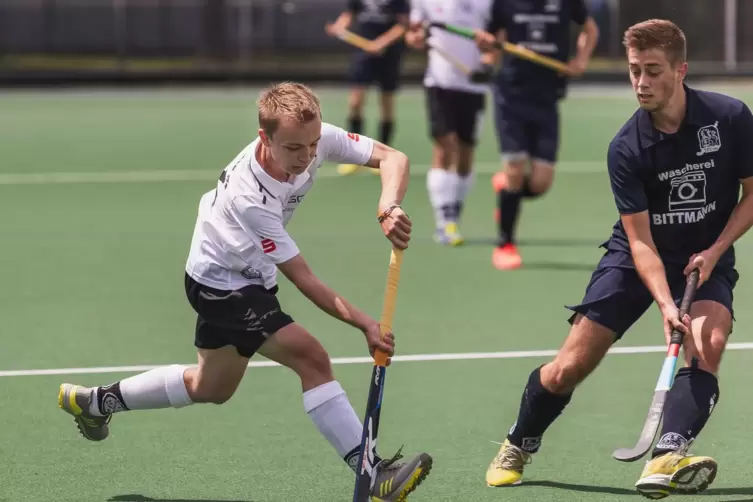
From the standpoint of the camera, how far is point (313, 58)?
26.4 meters

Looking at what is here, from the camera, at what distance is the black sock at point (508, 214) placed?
9.75 m

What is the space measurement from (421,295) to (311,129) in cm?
417

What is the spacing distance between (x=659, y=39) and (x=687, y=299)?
0.82 m

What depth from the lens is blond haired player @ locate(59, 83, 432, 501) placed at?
469cm

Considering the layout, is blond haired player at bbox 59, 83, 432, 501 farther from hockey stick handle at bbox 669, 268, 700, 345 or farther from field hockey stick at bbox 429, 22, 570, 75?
field hockey stick at bbox 429, 22, 570, 75

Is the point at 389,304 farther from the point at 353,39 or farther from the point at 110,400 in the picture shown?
the point at 353,39

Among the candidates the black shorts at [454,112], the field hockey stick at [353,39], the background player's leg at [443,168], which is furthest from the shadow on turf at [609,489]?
the field hockey stick at [353,39]

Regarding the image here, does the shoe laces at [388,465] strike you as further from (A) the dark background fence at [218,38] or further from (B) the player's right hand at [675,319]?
(A) the dark background fence at [218,38]

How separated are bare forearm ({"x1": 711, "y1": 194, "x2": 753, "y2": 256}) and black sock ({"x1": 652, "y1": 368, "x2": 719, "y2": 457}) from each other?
430 mm

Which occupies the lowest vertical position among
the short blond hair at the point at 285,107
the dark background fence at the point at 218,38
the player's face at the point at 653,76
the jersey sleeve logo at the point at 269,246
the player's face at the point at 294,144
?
the dark background fence at the point at 218,38

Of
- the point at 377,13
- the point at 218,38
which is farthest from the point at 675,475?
the point at 218,38

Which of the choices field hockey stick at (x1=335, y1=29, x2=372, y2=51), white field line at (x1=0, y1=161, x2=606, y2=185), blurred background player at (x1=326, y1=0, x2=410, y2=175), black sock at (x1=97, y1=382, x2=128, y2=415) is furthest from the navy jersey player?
blurred background player at (x1=326, y1=0, x2=410, y2=175)

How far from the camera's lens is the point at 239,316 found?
4.93 meters

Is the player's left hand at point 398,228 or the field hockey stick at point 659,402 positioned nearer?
the field hockey stick at point 659,402
